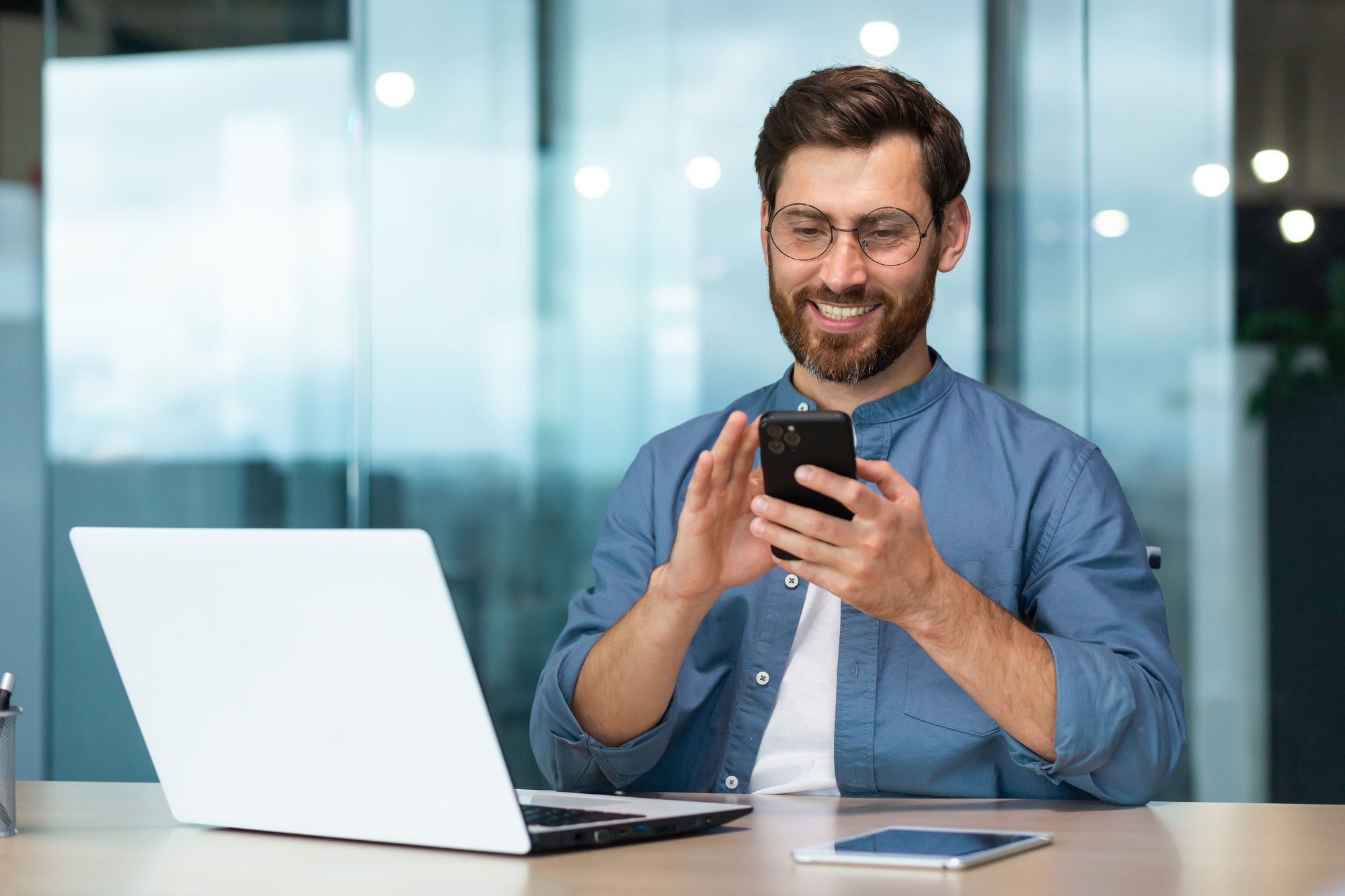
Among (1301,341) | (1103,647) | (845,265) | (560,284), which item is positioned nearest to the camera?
(1103,647)

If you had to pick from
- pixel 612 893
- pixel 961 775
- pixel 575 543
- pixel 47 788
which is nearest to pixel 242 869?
pixel 612 893

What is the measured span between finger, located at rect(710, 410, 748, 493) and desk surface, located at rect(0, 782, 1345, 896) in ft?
0.94

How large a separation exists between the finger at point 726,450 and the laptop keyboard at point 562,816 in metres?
0.30

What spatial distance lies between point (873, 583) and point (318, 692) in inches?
18.2

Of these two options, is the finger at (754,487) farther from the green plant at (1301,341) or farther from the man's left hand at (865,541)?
the green plant at (1301,341)

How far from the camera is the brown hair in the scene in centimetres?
158

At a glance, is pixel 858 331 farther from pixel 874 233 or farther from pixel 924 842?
pixel 924 842

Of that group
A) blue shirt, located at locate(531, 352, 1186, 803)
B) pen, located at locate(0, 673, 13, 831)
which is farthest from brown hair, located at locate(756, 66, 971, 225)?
pen, located at locate(0, 673, 13, 831)

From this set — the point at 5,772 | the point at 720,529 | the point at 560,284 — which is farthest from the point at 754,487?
the point at 560,284

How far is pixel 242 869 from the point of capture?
98 centimetres

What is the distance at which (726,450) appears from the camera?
121cm

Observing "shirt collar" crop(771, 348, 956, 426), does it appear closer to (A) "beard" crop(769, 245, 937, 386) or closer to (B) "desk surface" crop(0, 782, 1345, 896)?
(A) "beard" crop(769, 245, 937, 386)

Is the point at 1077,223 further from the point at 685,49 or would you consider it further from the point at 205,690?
the point at 205,690

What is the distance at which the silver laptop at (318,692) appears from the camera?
3.07ft
